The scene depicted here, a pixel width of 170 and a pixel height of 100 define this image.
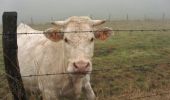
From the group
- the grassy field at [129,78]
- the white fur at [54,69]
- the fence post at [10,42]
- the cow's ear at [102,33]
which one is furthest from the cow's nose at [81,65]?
the grassy field at [129,78]

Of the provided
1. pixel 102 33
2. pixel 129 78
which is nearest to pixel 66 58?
pixel 102 33

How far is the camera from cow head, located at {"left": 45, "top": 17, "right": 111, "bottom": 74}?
6.92m

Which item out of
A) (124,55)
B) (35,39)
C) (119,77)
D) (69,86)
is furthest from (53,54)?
(124,55)

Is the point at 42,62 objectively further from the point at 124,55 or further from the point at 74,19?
the point at 124,55

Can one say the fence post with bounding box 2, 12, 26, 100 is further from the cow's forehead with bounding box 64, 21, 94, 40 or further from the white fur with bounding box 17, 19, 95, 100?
the cow's forehead with bounding box 64, 21, 94, 40

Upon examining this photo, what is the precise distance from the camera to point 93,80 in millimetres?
12086

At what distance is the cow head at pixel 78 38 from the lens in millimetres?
6918

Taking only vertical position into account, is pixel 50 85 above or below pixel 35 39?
below

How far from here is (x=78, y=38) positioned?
23.9 feet

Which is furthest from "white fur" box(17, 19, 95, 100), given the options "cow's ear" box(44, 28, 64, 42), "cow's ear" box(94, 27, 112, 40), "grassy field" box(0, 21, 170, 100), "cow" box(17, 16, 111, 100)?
"grassy field" box(0, 21, 170, 100)

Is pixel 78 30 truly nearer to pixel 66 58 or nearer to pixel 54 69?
pixel 66 58

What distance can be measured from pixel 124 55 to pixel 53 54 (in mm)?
9674

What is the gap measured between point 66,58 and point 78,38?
1.97 ft

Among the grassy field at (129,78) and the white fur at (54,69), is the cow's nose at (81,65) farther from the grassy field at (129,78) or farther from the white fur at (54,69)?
the grassy field at (129,78)
